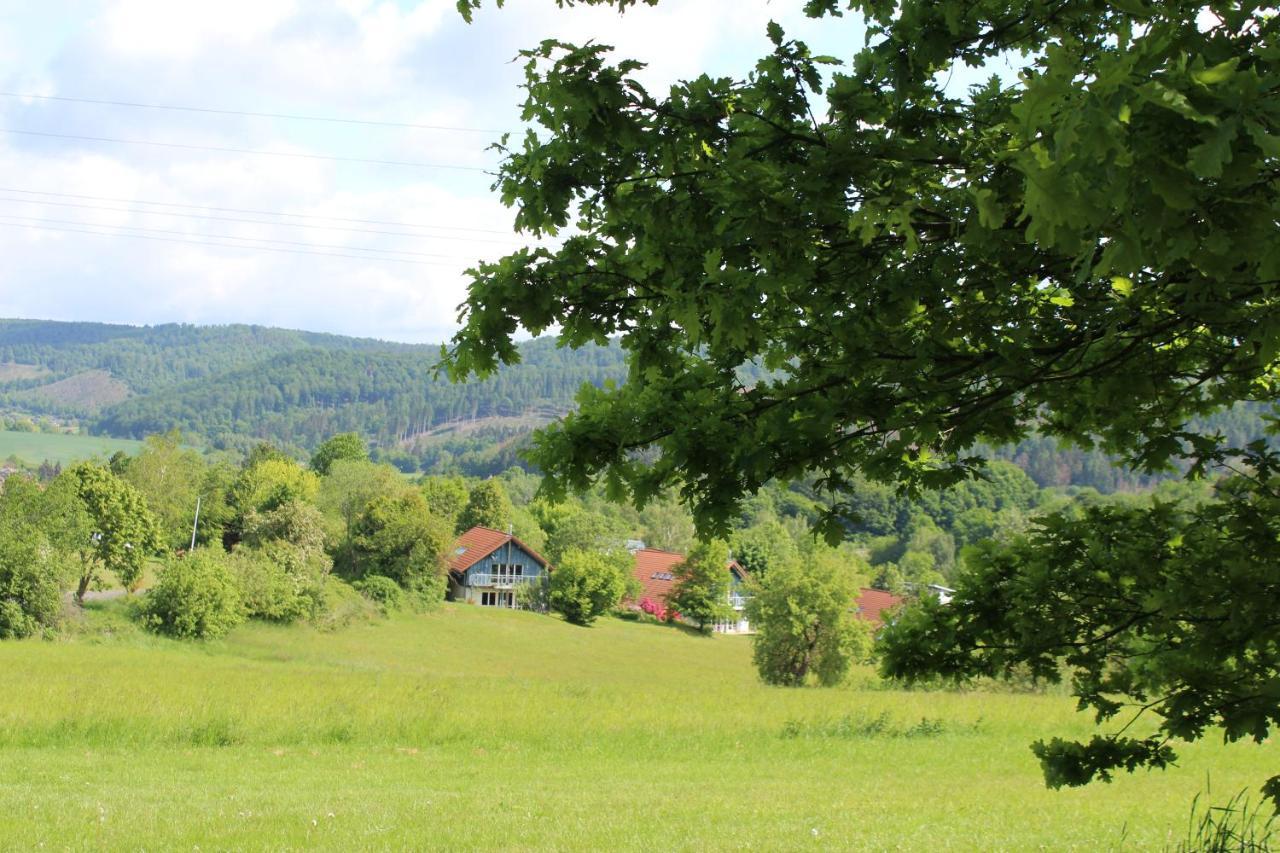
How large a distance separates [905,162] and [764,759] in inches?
564

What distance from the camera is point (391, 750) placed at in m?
16.2

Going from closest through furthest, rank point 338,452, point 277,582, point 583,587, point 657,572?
point 277,582 → point 583,587 → point 657,572 → point 338,452

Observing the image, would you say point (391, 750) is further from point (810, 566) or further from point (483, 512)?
point (483, 512)

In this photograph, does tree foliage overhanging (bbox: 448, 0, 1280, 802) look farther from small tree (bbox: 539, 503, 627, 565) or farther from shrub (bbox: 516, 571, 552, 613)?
small tree (bbox: 539, 503, 627, 565)

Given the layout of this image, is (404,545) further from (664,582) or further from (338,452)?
(338,452)

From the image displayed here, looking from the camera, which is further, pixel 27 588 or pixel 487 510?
pixel 487 510

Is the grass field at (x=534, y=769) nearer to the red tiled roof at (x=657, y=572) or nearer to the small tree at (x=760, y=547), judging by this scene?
the red tiled roof at (x=657, y=572)

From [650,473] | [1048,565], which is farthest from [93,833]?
[1048,565]

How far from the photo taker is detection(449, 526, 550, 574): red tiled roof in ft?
253

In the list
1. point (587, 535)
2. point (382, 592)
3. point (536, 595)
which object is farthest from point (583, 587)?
point (382, 592)

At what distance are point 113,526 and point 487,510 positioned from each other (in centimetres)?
3801

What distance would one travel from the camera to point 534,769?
47.6ft

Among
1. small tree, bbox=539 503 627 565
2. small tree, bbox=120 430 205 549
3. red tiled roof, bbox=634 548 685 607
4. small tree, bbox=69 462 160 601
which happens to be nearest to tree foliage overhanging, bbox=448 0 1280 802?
small tree, bbox=69 462 160 601

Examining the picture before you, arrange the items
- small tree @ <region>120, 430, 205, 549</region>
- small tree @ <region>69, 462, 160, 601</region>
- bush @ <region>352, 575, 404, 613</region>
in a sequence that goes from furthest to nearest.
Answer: small tree @ <region>120, 430, 205, 549</region> → bush @ <region>352, 575, 404, 613</region> → small tree @ <region>69, 462, 160, 601</region>
